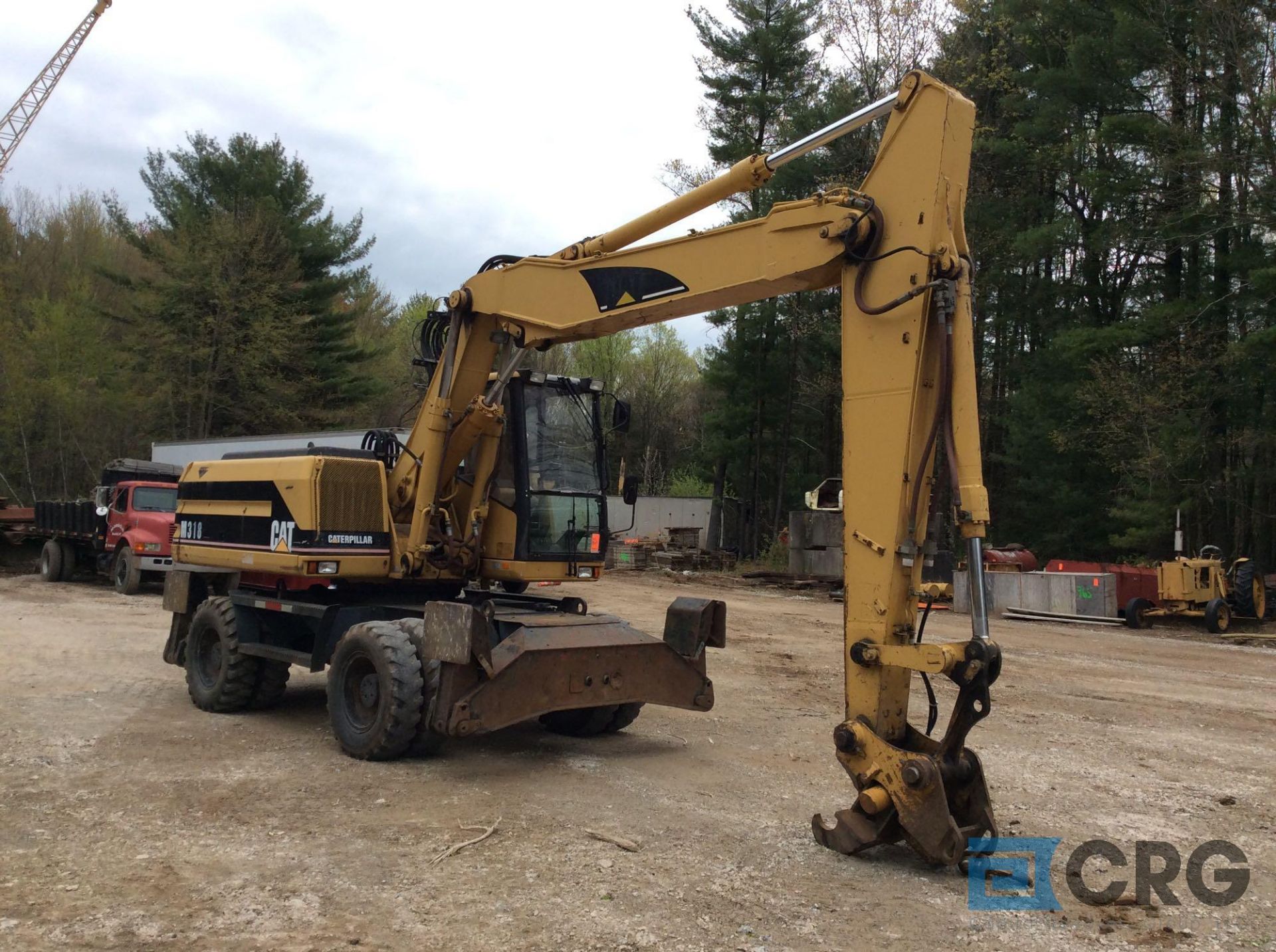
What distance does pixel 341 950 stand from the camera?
4227 millimetres

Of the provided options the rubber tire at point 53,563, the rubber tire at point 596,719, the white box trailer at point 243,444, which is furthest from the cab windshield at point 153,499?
the rubber tire at point 596,719

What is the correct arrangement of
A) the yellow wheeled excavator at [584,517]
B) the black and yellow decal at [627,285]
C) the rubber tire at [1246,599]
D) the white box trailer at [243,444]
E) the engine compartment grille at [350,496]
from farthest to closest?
1. the white box trailer at [243,444]
2. the rubber tire at [1246,599]
3. the engine compartment grille at [350,496]
4. the black and yellow decal at [627,285]
5. the yellow wheeled excavator at [584,517]

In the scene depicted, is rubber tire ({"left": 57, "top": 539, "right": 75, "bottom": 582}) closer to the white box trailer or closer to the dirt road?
the white box trailer

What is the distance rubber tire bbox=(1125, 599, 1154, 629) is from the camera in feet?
62.2

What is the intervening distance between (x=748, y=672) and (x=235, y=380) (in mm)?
26694

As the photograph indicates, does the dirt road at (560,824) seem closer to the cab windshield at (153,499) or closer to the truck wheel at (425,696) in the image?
the truck wheel at (425,696)

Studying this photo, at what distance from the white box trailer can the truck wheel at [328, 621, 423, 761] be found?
523 inches

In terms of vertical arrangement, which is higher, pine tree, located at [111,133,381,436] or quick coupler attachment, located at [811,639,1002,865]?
pine tree, located at [111,133,381,436]

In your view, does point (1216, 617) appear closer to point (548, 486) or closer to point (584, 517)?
point (584, 517)

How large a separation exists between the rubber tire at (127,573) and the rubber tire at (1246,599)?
20.3 m

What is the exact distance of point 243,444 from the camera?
2500 cm

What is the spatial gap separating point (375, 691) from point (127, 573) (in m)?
14.4

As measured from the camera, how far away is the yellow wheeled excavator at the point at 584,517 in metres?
5.24

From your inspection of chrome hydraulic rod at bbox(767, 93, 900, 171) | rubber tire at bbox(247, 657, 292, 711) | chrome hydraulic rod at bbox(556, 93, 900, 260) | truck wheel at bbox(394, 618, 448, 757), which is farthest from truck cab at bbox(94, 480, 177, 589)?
chrome hydraulic rod at bbox(767, 93, 900, 171)
